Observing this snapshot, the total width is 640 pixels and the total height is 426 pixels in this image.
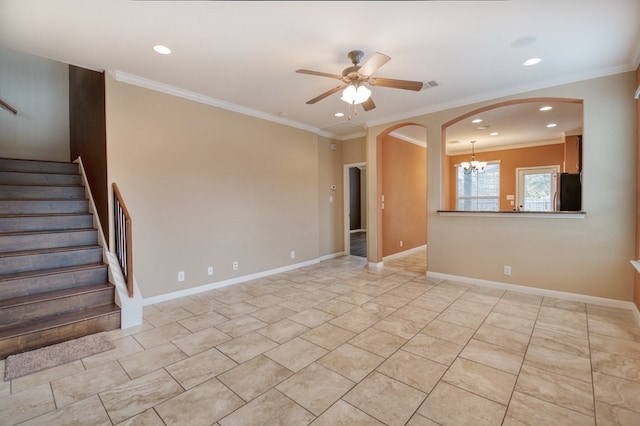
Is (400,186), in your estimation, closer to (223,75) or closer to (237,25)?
(223,75)

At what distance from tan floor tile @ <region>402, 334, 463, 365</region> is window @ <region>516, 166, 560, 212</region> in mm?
6808

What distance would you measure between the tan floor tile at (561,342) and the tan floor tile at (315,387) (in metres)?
1.88

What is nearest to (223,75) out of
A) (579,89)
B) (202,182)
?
(202,182)

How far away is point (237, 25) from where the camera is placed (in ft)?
8.12

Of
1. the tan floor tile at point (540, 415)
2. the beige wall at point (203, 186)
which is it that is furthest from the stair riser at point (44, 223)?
the tan floor tile at point (540, 415)

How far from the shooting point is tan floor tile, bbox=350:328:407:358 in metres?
2.55

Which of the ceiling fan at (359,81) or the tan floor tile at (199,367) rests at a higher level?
the ceiling fan at (359,81)

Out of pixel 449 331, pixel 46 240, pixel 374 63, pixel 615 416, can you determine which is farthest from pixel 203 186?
pixel 615 416

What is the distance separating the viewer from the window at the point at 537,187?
7.59m

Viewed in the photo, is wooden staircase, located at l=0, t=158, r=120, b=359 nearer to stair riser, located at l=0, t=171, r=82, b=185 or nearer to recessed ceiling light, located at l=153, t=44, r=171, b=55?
stair riser, located at l=0, t=171, r=82, b=185

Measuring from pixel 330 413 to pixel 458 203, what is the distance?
28.7ft

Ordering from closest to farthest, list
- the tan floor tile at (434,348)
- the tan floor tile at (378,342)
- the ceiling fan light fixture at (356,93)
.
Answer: the tan floor tile at (434,348), the tan floor tile at (378,342), the ceiling fan light fixture at (356,93)

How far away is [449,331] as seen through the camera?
2904 mm

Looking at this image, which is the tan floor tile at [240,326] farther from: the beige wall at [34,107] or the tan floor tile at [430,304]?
the beige wall at [34,107]
